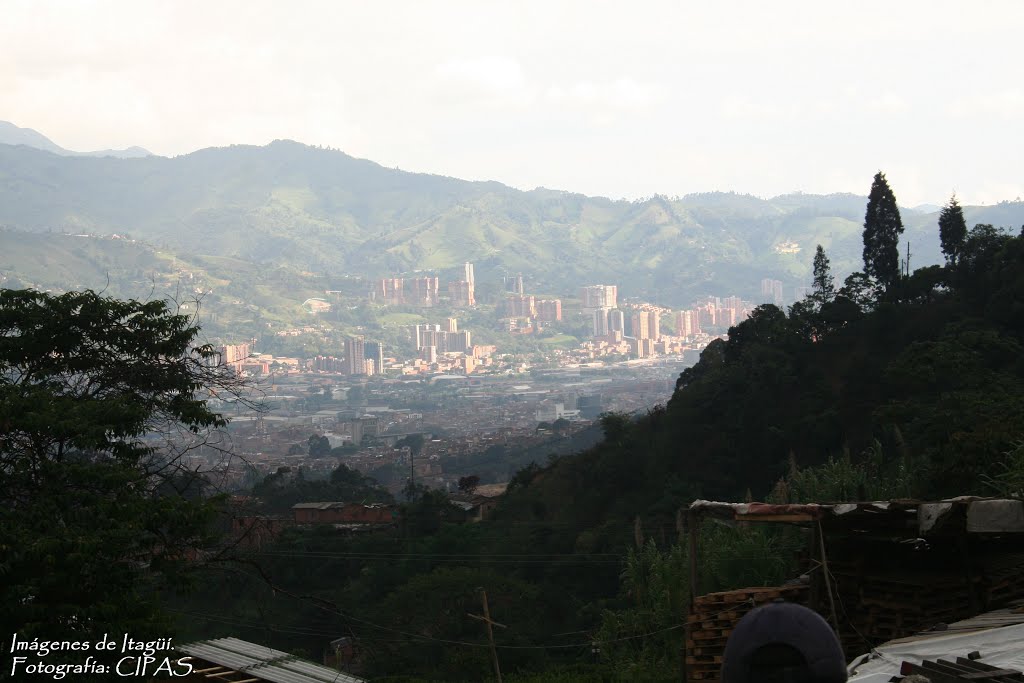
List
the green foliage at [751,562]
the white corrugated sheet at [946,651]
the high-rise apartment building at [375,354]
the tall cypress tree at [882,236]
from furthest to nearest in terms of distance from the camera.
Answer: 1. the high-rise apartment building at [375,354]
2. the tall cypress tree at [882,236]
3. the green foliage at [751,562]
4. the white corrugated sheet at [946,651]

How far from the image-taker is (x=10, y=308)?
22.0 feet

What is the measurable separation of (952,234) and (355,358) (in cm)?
8021

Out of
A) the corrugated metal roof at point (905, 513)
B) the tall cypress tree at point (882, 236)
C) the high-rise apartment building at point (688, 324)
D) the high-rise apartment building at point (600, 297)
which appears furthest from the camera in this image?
the high-rise apartment building at point (600, 297)

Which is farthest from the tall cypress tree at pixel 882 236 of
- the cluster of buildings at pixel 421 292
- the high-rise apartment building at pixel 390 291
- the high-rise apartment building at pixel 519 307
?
the high-rise apartment building at pixel 390 291

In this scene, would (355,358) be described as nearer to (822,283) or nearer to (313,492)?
(313,492)

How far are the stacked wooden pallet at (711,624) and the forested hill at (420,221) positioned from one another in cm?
11259

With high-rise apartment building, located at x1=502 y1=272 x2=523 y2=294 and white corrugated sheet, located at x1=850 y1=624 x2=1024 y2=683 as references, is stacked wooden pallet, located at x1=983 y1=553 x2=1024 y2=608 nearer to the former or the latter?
white corrugated sheet, located at x1=850 y1=624 x2=1024 y2=683

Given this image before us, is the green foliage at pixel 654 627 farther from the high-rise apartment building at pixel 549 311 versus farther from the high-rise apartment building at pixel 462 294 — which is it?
the high-rise apartment building at pixel 462 294

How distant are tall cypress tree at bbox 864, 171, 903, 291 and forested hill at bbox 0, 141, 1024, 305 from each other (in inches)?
3598

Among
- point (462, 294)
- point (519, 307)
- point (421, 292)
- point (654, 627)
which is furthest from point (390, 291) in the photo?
point (654, 627)

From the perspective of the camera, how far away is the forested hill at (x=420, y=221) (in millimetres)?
135125

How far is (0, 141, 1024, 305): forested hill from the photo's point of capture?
13512 centimetres

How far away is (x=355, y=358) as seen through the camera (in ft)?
325

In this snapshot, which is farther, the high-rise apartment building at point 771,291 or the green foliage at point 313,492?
the high-rise apartment building at point 771,291
